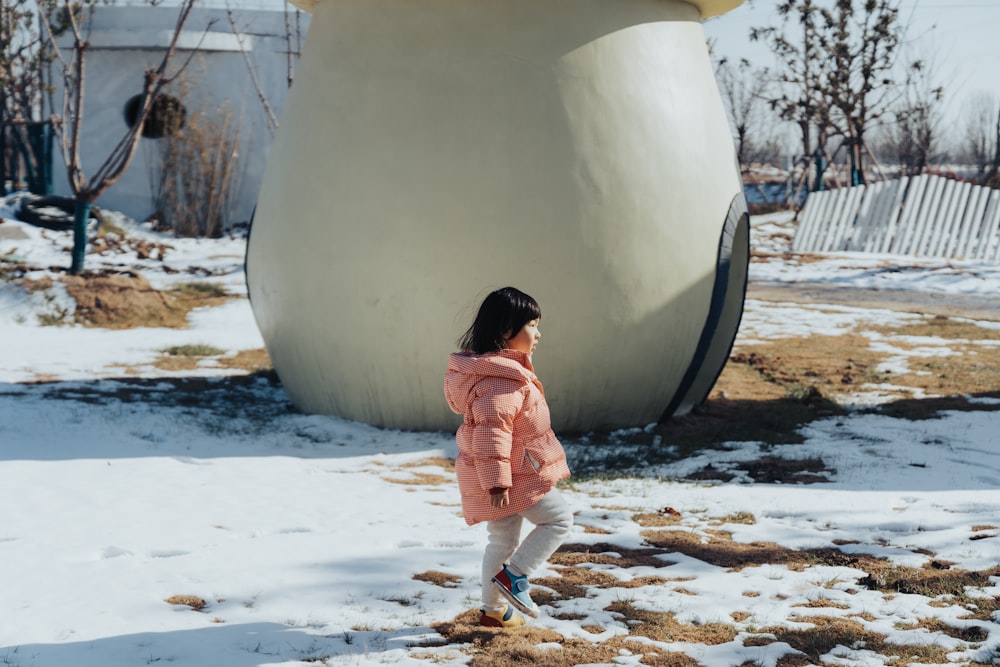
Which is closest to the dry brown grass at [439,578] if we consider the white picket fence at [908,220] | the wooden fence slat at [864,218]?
the white picket fence at [908,220]

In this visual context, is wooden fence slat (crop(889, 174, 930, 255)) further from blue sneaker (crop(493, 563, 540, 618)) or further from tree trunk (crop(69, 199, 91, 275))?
blue sneaker (crop(493, 563, 540, 618))

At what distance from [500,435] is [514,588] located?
0.53 meters

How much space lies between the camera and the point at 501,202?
645 cm

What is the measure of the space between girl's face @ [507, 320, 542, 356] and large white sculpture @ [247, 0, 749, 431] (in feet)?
9.27

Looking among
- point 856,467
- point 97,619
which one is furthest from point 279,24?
point 97,619

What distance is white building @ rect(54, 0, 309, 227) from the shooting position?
19.5 m

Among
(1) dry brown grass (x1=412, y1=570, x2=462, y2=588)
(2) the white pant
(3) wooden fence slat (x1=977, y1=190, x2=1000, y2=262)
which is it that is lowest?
(1) dry brown grass (x1=412, y1=570, x2=462, y2=588)

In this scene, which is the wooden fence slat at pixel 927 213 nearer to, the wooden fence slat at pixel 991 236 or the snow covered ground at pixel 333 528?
the wooden fence slat at pixel 991 236

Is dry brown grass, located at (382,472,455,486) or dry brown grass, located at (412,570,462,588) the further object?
dry brown grass, located at (382,472,455,486)

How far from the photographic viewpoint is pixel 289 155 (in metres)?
7.15

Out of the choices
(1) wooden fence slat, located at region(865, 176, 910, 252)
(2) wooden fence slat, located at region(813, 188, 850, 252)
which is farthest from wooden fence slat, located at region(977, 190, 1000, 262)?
→ (2) wooden fence slat, located at region(813, 188, 850, 252)

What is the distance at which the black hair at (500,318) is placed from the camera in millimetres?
3607

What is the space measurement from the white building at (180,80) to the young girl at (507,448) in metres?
17.0

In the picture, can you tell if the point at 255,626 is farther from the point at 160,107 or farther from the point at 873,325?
the point at 160,107
